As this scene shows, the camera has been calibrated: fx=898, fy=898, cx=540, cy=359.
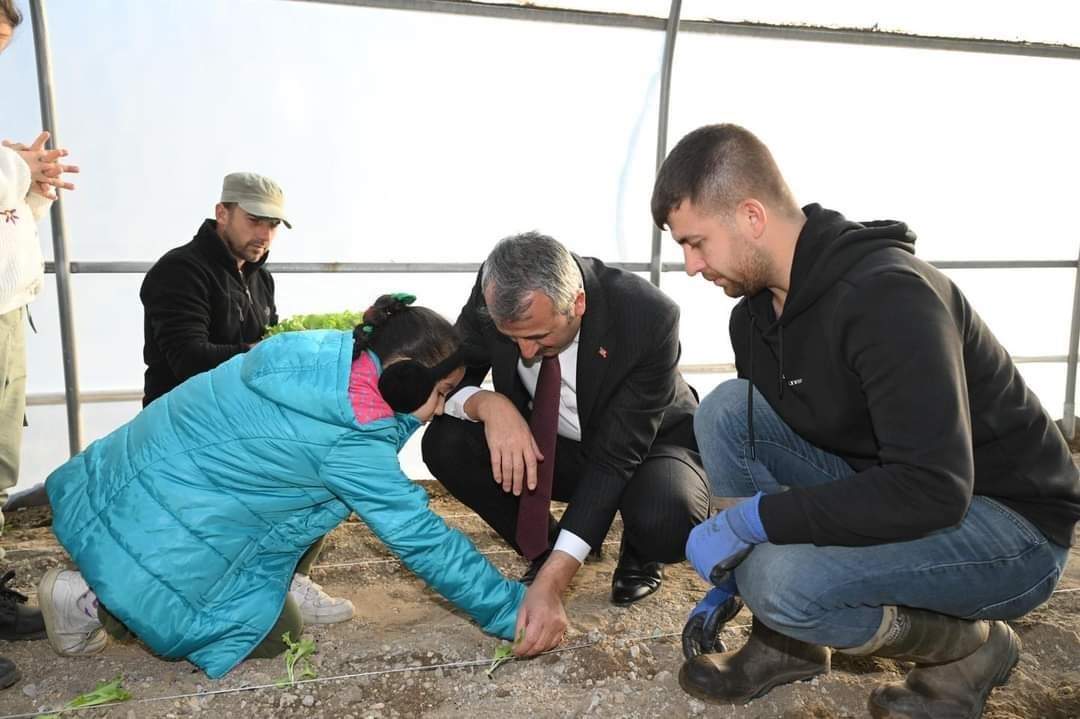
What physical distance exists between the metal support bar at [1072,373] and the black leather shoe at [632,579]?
347 centimetres

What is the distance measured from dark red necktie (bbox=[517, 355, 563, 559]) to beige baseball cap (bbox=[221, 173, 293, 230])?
4.26 feet

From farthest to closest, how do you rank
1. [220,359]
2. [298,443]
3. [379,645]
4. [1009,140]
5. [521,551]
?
[1009,140] < [220,359] < [521,551] < [379,645] < [298,443]

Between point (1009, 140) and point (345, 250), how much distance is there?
3.49 m

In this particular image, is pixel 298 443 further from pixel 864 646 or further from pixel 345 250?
pixel 345 250

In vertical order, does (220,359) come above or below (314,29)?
below

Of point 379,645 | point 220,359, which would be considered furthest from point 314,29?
point 379,645

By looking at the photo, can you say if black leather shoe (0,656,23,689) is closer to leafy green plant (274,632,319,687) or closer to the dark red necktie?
leafy green plant (274,632,319,687)

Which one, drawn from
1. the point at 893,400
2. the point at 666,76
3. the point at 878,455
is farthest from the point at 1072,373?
the point at 893,400

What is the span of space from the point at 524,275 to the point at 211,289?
162cm

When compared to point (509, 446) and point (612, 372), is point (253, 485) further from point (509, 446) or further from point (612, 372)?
point (612, 372)

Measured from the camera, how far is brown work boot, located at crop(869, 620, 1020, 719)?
6.68 feet

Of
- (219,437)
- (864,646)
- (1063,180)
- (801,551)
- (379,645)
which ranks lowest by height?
(379,645)

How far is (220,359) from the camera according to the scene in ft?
10.5

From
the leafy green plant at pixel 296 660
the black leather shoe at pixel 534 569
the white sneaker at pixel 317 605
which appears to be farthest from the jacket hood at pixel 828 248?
the white sneaker at pixel 317 605
